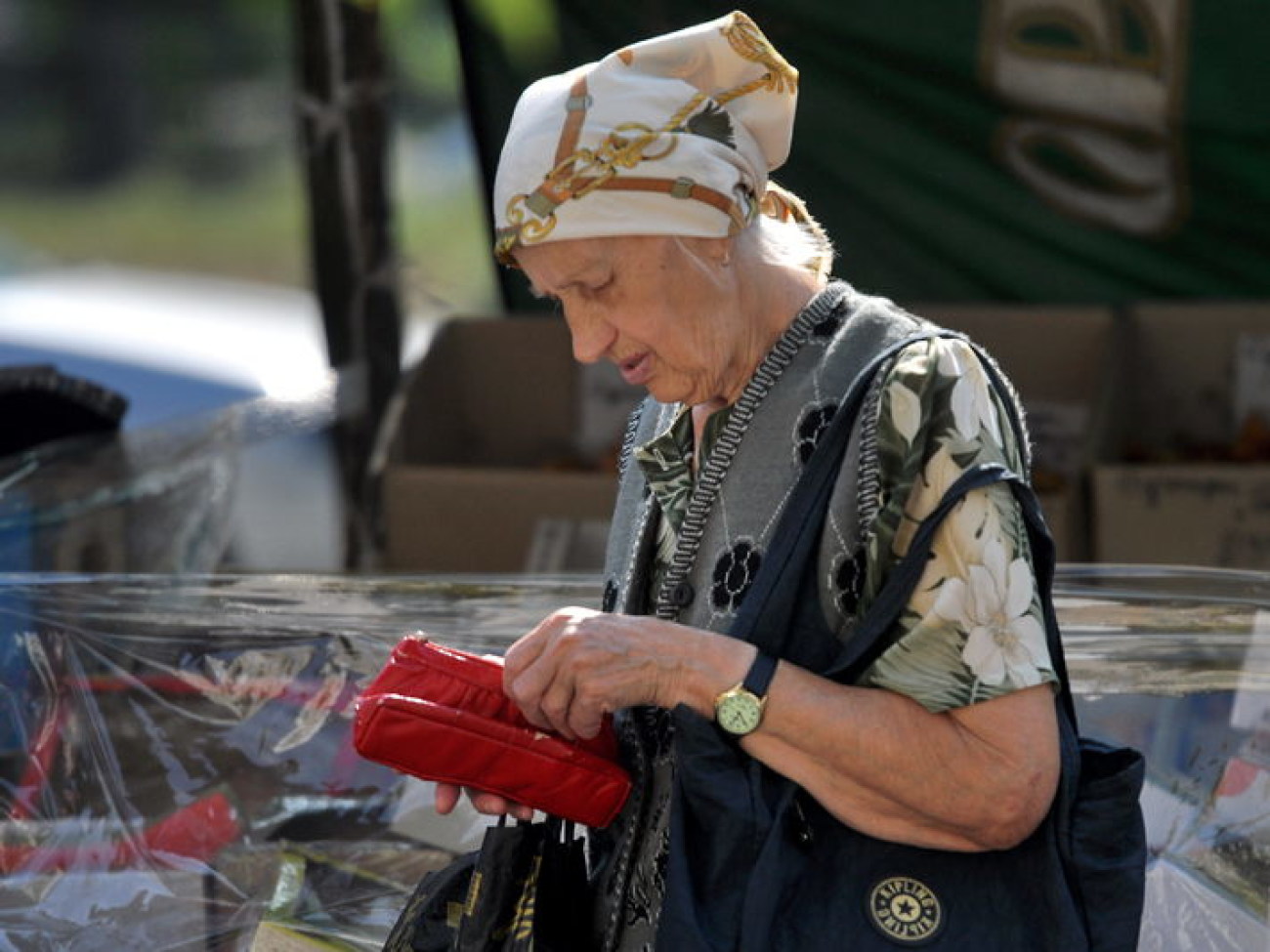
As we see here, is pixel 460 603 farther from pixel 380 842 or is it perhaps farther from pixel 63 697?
pixel 63 697

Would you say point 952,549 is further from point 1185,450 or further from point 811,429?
point 1185,450

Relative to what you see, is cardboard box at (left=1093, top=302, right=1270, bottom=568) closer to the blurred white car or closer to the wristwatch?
the blurred white car

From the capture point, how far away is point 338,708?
1.94 m

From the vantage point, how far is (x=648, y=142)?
124 cm

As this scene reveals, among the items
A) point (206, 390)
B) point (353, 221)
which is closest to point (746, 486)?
point (353, 221)

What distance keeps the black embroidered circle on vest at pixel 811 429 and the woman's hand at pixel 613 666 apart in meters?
0.15

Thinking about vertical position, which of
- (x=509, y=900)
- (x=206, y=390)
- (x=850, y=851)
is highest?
(x=850, y=851)

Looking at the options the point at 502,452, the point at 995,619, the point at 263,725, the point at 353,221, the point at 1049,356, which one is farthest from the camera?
the point at 502,452

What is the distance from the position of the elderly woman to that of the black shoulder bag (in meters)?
0.01

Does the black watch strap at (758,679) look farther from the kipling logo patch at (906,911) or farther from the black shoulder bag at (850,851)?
the kipling logo patch at (906,911)

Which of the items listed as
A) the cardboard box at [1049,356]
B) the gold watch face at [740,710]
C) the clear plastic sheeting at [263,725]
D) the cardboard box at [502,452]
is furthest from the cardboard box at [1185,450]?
the gold watch face at [740,710]

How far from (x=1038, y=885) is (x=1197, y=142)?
2.36m

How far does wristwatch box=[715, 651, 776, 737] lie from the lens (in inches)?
47.6

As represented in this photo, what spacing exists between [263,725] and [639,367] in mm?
808
